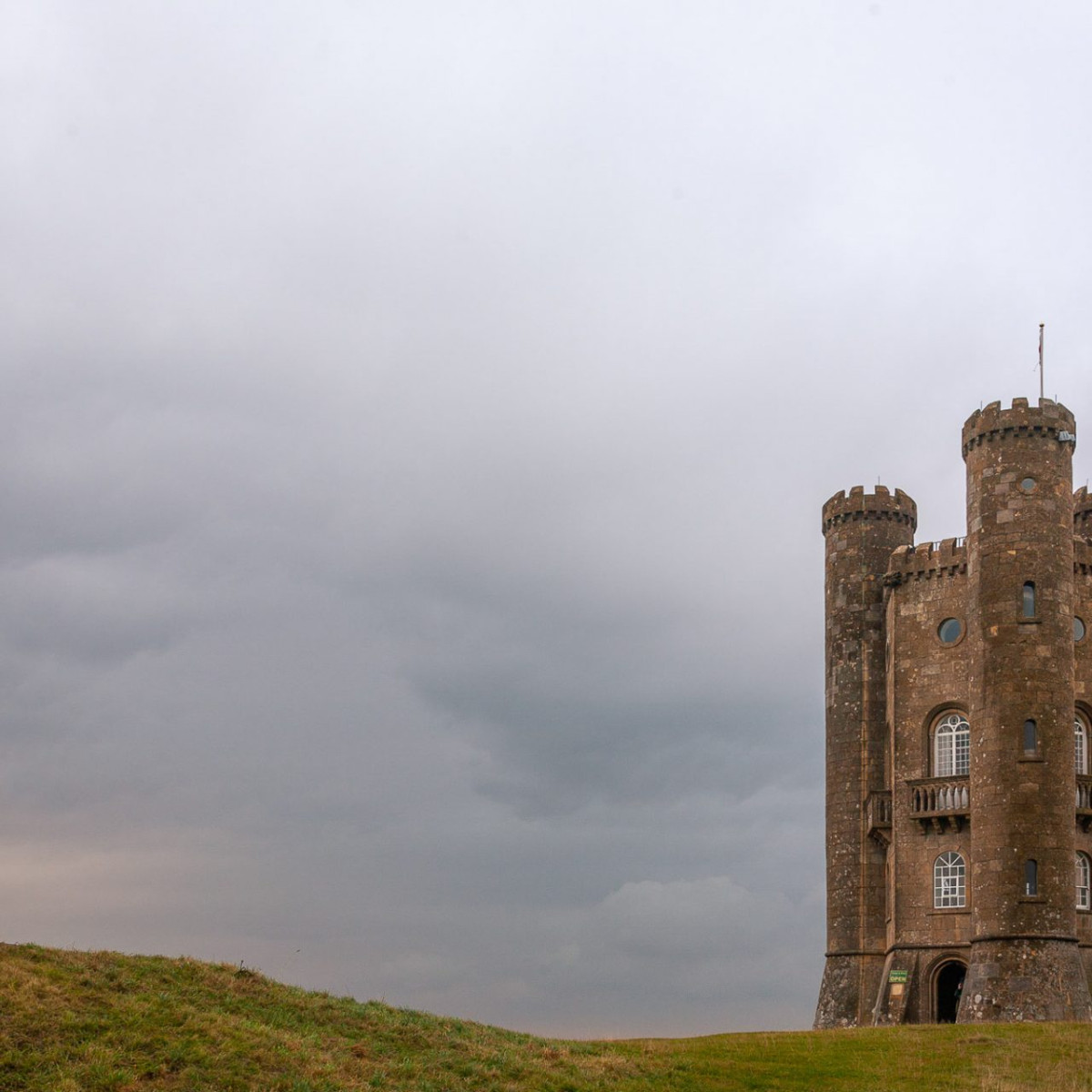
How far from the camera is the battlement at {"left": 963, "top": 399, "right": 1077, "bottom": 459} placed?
49844 millimetres

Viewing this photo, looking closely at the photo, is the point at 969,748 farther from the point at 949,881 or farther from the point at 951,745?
the point at 949,881

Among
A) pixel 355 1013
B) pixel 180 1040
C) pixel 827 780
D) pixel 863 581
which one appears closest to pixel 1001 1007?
pixel 827 780

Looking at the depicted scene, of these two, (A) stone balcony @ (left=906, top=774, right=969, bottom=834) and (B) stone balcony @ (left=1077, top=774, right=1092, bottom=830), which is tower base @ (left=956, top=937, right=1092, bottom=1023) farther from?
(A) stone balcony @ (left=906, top=774, right=969, bottom=834)

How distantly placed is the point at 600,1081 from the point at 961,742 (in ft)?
89.0

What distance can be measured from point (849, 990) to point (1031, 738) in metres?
13.7

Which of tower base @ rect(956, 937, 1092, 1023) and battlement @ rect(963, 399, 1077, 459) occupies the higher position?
battlement @ rect(963, 399, 1077, 459)

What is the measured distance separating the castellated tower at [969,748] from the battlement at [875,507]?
9 centimetres

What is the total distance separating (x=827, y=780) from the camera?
57969 mm

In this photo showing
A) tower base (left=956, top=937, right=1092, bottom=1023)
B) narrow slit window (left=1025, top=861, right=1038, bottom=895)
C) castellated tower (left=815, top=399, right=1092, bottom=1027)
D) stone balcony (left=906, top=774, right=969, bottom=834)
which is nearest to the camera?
tower base (left=956, top=937, right=1092, bottom=1023)

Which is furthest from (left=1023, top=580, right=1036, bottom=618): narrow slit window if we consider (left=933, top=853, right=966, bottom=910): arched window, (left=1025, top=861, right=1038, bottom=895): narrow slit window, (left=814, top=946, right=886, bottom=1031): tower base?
(left=814, top=946, right=886, bottom=1031): tower base

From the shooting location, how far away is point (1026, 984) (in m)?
44.7

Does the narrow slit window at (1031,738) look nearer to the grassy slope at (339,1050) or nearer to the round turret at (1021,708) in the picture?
the round turret at (1021,708)

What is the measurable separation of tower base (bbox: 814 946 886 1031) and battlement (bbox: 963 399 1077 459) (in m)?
20.5

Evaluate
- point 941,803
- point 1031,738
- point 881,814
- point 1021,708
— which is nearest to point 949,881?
point 941,803
